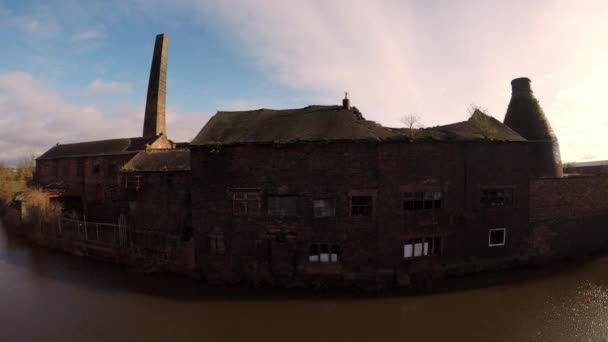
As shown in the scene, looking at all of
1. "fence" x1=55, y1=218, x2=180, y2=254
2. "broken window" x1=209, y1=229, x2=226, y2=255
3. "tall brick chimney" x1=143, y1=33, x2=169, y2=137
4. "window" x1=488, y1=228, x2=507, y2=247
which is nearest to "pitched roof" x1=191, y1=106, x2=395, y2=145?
"broken window" x1=209, y1=229, x2=226, y2=255

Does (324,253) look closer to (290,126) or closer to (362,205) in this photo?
(362,205)

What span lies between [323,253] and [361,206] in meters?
2.68

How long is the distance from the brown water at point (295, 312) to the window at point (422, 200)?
368 cm

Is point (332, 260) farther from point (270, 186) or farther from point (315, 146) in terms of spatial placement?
point (315, 146)

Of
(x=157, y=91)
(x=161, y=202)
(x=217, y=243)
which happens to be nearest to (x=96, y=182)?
(x=157, y=91)

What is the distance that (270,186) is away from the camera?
12.4m

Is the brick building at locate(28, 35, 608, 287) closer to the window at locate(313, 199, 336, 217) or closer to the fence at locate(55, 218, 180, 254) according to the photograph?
the window at locate(313, 199, 336, 217)

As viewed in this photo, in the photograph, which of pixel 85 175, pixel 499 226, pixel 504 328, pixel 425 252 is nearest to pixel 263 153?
pixel 425 252

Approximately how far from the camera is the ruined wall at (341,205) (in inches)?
473

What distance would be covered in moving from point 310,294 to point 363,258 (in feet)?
8.97

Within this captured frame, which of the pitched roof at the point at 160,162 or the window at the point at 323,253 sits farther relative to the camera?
the pitched roof at the point at 160,162

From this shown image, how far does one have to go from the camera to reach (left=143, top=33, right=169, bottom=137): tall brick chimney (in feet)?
98.9

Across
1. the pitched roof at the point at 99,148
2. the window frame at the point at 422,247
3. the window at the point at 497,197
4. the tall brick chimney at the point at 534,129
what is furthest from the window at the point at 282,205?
the pitched roof at the point at 99,148

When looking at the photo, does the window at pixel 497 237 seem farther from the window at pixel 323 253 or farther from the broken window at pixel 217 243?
the broken window at pixel 217 243
